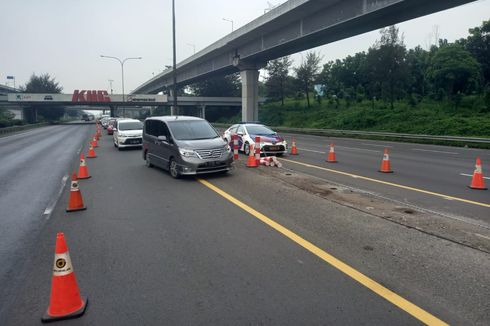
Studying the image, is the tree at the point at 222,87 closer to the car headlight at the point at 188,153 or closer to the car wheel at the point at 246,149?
the car wheel at the point at 246,149

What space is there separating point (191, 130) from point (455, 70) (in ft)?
117

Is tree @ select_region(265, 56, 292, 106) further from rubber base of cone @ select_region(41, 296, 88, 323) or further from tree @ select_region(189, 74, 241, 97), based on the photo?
rubber base of cone @ select_region(41, 296, 88, 323)

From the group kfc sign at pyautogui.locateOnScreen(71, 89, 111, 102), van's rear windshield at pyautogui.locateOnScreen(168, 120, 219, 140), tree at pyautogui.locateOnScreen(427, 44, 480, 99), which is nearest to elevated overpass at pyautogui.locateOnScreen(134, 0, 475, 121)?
van's rear windshield at pyautogui.locateOnScreen(168, 120, 219, 140)

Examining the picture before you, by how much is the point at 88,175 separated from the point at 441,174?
11.4 metres

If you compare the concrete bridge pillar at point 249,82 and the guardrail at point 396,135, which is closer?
the guardrail at point 396,135

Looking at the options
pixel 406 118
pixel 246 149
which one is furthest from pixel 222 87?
pixel 246 149

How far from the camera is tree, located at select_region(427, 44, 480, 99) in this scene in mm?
38750

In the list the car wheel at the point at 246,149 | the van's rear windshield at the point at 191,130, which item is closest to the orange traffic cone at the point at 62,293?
the van's rear windshield at the point at 191,130

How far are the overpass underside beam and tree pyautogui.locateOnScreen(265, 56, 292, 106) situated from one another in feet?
47.9

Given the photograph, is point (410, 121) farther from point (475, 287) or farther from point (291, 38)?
point (475, 287)

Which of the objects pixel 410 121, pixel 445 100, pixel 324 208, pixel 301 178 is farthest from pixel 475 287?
pixel 445 100

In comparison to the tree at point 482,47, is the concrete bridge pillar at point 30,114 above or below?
below

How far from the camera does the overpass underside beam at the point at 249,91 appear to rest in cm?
4447

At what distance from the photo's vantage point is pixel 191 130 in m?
12.6
